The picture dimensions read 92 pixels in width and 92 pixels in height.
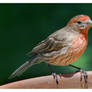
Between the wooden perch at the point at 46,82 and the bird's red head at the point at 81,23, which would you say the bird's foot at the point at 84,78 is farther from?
the bird's red head at the point at 81,23

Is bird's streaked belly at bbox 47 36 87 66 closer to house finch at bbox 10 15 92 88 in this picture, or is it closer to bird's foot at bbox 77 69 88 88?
house finch at bbox 10 15 92 88

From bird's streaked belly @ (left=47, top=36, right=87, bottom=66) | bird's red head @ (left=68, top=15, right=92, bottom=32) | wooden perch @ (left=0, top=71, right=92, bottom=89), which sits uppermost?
bird's red head @ (left=68, top=15, right=92, bottom=32)

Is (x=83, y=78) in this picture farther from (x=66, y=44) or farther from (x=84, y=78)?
(x=66, y=44)

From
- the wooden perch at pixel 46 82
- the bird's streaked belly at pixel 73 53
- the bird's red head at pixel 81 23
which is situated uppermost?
the bird's red head at pixel 81 23

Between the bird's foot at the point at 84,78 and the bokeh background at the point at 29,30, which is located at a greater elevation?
the bokeh background at the point at 29,30

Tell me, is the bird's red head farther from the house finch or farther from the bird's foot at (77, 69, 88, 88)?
the bird's foot at (77, 69, 88, 88)

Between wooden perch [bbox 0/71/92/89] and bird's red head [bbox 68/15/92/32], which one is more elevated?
bird's red head [bbox 68/15/92/32]

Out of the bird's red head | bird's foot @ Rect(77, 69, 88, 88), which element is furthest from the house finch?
bird's foot @ Rect(77, 69, 88, 88)

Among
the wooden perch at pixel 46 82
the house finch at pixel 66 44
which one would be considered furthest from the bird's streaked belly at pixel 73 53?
the wooden perch at pixel 46 82
